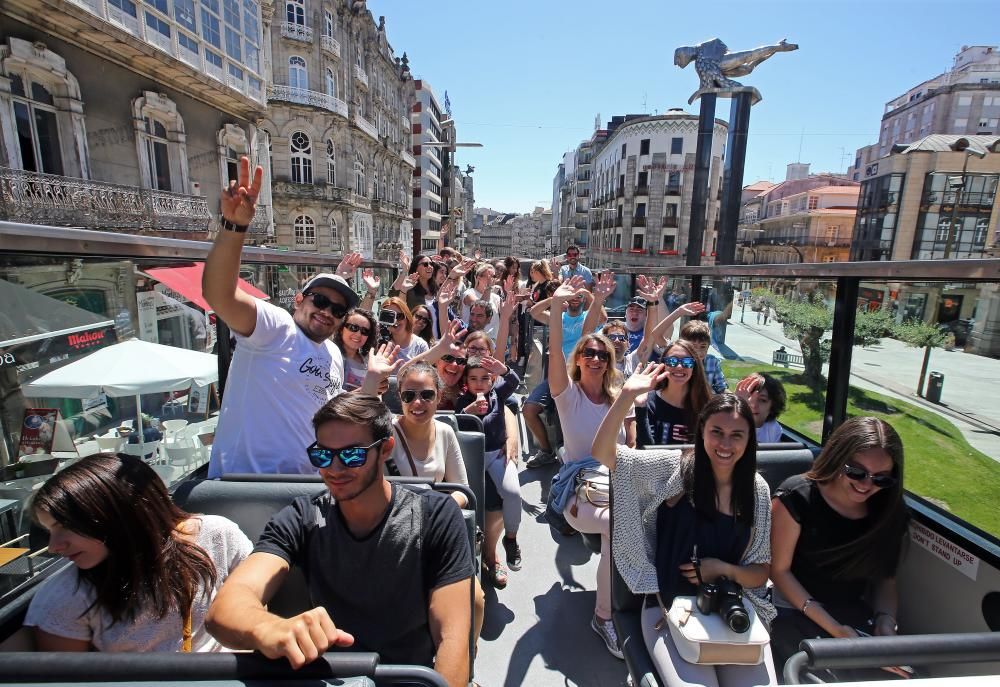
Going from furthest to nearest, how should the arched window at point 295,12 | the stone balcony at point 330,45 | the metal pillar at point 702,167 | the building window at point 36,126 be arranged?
the stone balcony at point 330,45
the arched window at point 295,12
the metal pillar at point 702,167
the building window at point 36,126

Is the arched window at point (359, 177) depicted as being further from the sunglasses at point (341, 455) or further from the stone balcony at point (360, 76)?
the sunglasses at point (341, 455)

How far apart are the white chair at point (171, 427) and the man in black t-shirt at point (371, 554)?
6338 millimetres

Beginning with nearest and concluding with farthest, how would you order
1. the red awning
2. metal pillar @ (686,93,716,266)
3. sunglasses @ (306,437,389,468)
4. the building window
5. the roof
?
1. sunglasses @ (306,437,389,468)
2. the red awning
3. the building window
4. metal pillar @ (686,93,716,266)
5. the roof

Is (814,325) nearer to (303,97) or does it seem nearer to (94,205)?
(94,205)

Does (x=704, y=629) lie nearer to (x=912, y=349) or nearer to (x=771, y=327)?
(x=771, y=327)

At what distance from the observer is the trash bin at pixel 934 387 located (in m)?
5.33

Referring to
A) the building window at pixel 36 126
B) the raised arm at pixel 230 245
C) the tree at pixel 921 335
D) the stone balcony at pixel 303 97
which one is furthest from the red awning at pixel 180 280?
the stone balcony at pixel 303 97

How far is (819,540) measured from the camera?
87.3 inches

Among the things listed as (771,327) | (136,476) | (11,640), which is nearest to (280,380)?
(136,476)

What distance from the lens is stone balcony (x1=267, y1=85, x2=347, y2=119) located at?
26.6 m

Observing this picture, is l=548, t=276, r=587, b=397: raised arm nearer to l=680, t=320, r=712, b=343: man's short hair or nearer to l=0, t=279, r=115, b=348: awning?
l=680, t=320, r=712, b=343: man's short hair

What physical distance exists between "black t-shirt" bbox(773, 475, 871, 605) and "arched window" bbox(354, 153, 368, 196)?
33.3 metres

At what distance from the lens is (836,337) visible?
2.96 m

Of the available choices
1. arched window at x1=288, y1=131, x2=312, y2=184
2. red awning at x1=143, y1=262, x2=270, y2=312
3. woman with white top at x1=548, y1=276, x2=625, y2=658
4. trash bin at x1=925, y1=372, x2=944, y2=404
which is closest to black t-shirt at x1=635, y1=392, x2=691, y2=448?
woman with white top at x1=548, y1=276, x2=625, y2=658
